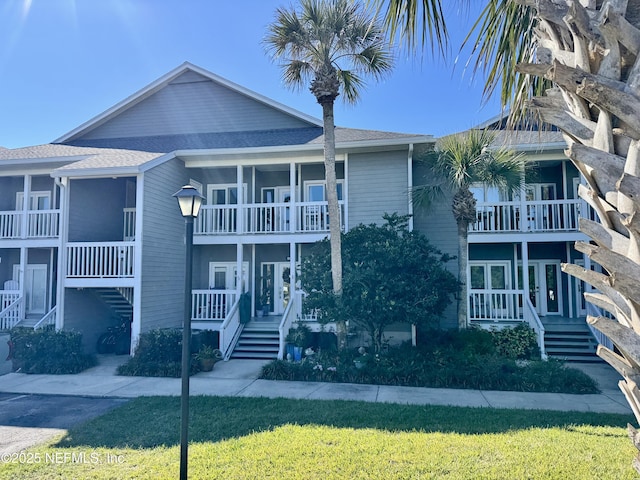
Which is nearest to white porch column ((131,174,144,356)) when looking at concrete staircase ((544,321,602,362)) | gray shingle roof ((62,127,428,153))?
gray shingle roof ((62,127,428,153))

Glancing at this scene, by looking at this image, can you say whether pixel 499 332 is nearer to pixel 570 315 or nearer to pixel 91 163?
pixel 570 315

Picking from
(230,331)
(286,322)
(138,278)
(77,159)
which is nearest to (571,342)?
(286,322)

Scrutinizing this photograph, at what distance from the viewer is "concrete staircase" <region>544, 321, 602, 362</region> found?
36.9 feet

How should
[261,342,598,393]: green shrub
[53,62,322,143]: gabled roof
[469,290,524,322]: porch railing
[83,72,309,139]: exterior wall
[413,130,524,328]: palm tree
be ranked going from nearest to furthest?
[261,342,598,393]: green shrub < [413,130,524,328]: palm tree < [469,290,524,322]: porch railing < [53,62,322,143]: gabled roof < [83,72,309,139]: exterior wall

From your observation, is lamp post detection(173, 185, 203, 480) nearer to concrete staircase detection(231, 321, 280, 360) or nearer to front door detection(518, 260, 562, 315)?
concrete staircase detection(231, 321, 280, 360)

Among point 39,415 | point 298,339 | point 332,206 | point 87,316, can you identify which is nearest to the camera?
point 39,415

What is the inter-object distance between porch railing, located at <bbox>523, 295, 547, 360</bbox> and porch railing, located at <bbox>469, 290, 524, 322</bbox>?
0.82 feet

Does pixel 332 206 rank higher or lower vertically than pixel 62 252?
higher

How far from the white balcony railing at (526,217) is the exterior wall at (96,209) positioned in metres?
12.3

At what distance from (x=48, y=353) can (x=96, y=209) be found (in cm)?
476

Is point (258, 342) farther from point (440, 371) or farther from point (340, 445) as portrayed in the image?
point (340, 445)

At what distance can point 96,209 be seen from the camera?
1288 centimetres

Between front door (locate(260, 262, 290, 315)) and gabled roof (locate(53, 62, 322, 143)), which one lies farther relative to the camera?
gabled roof (locate(53, 62, 322, 143))

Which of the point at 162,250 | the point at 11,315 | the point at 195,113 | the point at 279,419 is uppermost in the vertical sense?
the point at 195,113
